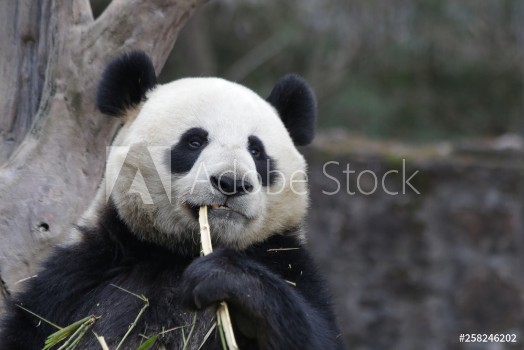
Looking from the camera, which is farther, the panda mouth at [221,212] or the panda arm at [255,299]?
the panda mouth at [221,212]

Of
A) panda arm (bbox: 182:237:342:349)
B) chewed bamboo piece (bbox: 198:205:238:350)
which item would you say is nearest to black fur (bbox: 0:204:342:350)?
panda arm (bbox: 182:237:342:349)

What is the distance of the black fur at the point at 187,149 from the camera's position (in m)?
4.56

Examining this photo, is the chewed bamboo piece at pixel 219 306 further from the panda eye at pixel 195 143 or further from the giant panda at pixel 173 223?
the panda eye at pixel 195 143

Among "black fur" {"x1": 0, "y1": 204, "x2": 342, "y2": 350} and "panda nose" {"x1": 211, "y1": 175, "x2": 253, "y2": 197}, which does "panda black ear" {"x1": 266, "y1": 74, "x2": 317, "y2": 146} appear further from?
"panda nose" {"x1": 211, "y1": 175, "x2": 253, "y2": 197}

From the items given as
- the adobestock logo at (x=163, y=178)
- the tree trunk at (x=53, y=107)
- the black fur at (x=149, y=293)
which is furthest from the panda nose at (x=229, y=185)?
the tree trunk at (x=53, y=107)

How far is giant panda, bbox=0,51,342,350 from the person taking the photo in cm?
433

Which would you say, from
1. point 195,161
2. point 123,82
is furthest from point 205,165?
point 123,82

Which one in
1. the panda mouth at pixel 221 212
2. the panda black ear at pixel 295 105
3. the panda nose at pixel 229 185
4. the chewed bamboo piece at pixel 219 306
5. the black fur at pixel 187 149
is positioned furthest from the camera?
the panda black ear at pixel 295 105

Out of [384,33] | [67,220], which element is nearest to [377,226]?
[67,220]

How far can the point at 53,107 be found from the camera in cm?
528

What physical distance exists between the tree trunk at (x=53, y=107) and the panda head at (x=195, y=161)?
433mm

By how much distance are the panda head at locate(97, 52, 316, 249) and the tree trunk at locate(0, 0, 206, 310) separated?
0.43 meters

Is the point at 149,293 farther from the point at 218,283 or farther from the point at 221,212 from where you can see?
the point at 218,283

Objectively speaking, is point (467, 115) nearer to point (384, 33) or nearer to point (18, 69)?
point (384, 33)
